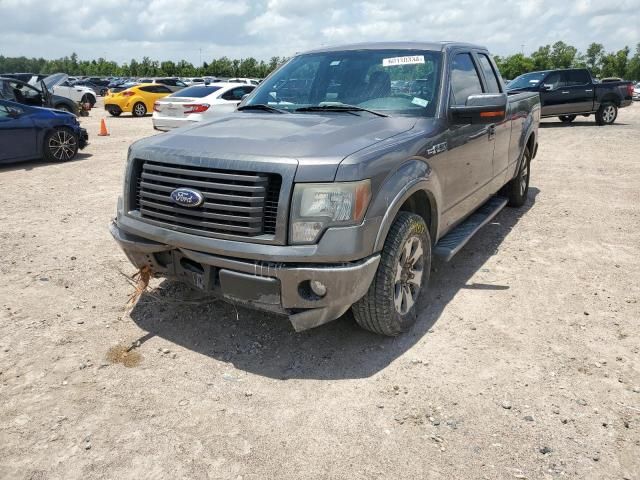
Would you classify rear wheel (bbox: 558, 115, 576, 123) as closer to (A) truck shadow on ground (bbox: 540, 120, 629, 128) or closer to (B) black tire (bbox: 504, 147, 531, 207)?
(A) truck shadow on ground (bbox: 540, 120, 629, 128)

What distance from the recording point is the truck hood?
2926mm

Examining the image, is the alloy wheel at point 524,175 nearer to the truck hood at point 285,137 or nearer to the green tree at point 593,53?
the truck hood at point 285,137

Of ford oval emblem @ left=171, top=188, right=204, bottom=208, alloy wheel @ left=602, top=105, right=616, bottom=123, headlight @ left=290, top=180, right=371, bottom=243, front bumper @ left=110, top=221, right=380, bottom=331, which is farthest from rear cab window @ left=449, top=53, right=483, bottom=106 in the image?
alloy wheel @ left=602, top=105, right=616, bottom=123

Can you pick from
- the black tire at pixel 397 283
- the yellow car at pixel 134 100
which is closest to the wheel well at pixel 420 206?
the black tire at pixel 397 283

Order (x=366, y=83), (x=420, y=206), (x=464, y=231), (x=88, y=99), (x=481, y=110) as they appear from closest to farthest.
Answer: (x=481, y=110) < (x=420, y=206) < (x=366, y=83) < (x=464, y=231) < (x=88, y=99)

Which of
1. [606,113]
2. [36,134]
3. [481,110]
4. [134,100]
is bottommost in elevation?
[36,134]

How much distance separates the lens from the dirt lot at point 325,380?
2461mm

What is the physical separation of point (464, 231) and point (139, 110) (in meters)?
21.6

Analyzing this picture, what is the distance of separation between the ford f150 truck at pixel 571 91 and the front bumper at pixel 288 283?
50.1ft

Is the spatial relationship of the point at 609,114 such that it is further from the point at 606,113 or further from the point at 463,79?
the point at 463,79

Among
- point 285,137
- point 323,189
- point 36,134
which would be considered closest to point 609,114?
point 36,134

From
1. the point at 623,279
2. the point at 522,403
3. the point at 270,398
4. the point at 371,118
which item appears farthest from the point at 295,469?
the point at 623,279

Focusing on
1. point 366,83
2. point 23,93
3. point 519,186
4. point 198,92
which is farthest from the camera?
point 198,92

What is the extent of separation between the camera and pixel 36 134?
9.80 meters
